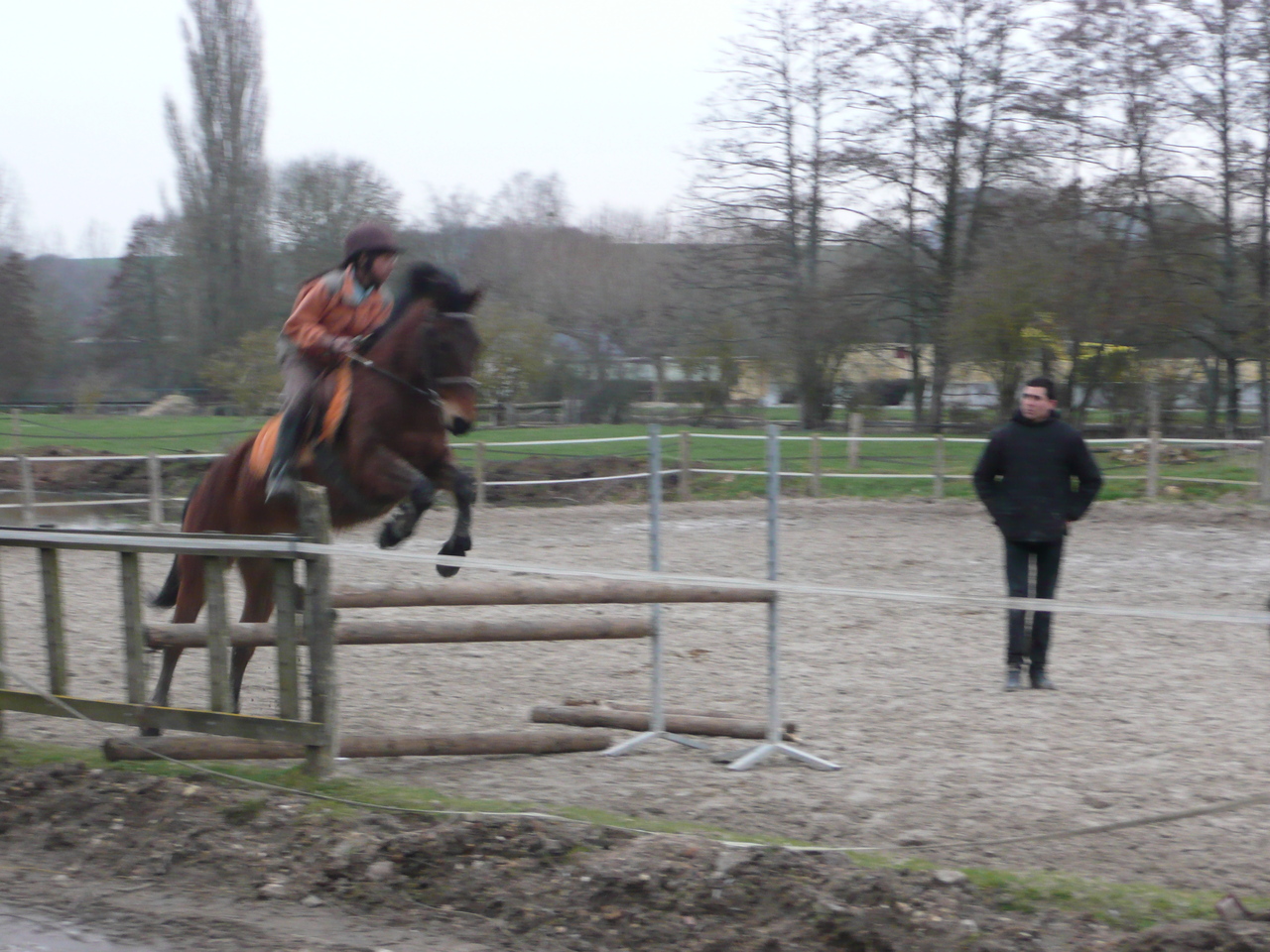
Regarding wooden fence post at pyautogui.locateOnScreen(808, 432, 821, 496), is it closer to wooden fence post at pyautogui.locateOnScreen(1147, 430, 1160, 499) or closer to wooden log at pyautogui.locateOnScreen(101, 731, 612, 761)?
wooden fence post at pyautogui.locateOnScreen(1147, 430, 1160, 499)

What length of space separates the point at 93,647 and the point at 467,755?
387cm

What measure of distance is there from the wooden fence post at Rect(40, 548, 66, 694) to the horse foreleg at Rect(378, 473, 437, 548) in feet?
4.85

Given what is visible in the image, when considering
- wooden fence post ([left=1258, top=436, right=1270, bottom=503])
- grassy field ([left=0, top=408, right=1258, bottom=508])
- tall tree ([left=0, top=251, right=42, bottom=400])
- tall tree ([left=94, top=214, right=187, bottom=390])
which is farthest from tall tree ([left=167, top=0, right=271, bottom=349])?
wooden fence post ([left=1258, top=436, right=1270, bottom=503])

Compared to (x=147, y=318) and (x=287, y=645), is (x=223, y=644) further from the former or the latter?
(x=147, y=318)

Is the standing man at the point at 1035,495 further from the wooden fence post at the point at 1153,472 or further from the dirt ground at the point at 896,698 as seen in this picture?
the wooden fence post at the point at 1153,472

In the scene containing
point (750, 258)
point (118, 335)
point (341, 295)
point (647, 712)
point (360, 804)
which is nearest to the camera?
point (360, 804)

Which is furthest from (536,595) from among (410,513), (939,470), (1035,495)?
(939,470)

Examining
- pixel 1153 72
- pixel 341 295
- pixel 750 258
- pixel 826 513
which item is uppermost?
pixel 1153 72

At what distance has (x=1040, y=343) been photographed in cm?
1806

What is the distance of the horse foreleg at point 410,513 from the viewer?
5.66m

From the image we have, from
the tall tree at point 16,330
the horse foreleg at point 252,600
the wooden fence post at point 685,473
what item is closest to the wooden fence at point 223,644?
the horse foreleg at point 252,600

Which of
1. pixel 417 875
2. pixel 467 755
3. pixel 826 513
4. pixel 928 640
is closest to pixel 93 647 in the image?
pixel 467 755

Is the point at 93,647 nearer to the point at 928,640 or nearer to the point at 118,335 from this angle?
the point at 928,640

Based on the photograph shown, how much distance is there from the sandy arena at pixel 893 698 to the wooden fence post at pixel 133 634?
0.90 meters
